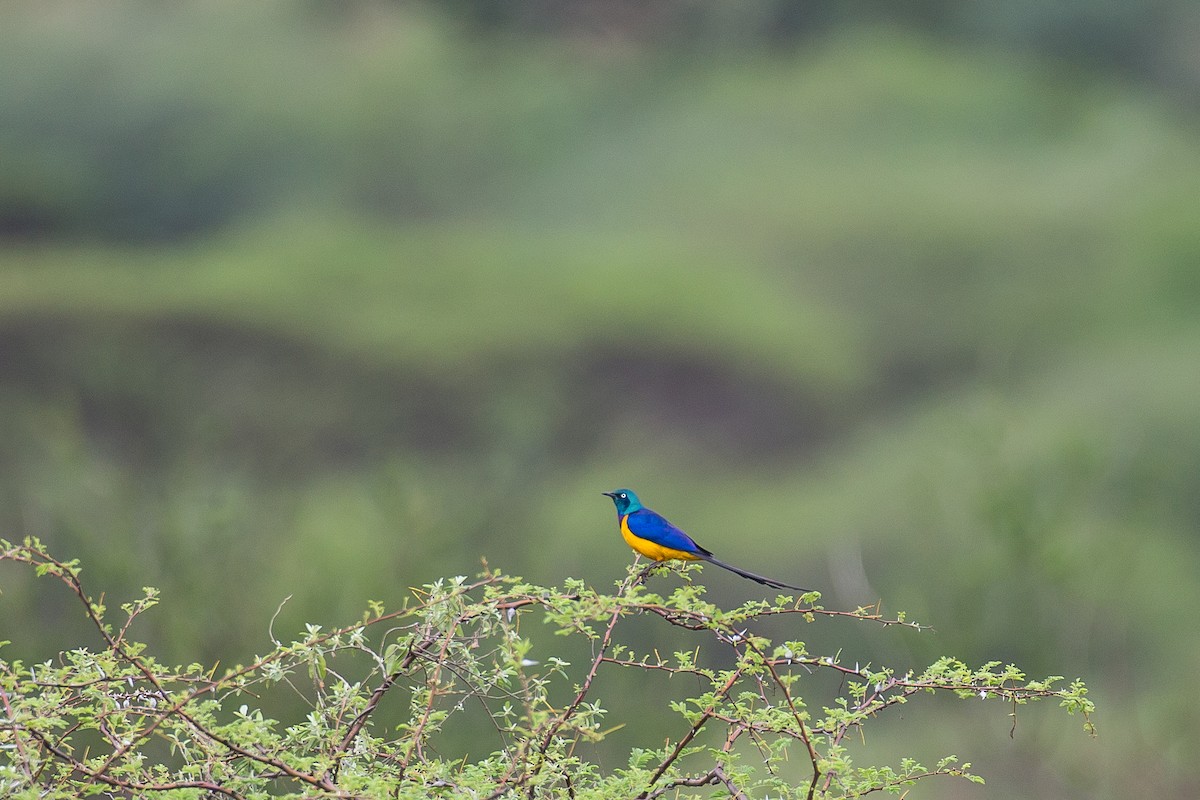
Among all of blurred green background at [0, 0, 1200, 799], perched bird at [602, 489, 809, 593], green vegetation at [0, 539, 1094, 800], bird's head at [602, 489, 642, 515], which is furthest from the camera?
blurred green background at [0, 0, 1200, 799]

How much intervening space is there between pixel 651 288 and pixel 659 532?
26.2m

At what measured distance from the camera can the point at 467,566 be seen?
14.2 metres

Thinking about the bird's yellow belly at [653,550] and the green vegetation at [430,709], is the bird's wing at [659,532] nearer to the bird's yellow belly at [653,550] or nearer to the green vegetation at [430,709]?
the bird's yellow belly at [653,550]

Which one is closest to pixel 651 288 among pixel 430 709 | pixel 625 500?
pixel 625 500

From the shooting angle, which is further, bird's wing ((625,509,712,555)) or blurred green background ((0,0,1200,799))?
blurred green background ((0,0,1200,799))

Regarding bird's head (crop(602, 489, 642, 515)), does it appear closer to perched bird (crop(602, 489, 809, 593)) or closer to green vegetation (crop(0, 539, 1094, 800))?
perched bird (crop(602, 489, 809, 593))

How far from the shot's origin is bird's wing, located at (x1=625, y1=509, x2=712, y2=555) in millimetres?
4965

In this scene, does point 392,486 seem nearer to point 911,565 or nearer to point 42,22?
point 911,565

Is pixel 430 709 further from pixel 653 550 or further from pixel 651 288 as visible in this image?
pixel 651 288

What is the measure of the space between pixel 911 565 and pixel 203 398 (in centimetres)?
1068

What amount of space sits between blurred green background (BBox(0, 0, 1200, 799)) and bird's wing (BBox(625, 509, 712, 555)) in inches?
333

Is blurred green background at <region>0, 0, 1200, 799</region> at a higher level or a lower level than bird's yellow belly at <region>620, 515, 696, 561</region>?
higher

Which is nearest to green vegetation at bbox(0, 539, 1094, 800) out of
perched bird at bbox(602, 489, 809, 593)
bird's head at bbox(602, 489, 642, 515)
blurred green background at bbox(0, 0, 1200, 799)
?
perched bird at bbox(602, 489, 809, 593)

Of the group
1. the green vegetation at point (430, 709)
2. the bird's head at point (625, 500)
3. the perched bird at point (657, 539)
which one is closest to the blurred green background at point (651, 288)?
the bird's head at point (625, 500)
